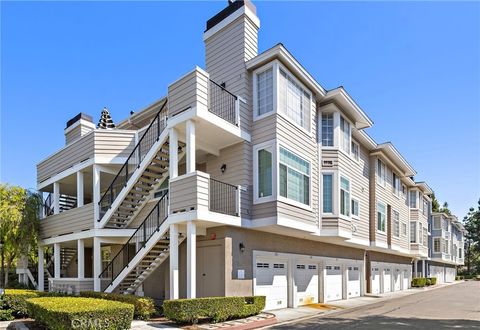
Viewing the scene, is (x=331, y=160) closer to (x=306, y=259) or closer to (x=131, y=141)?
(x=306, y=259)

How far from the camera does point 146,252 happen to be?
539 inches

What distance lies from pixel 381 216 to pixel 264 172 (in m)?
14.0

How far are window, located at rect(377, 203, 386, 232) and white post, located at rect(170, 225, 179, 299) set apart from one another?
15631 millimetres

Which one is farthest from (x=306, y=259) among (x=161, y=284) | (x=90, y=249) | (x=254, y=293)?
(x=90, y=249)

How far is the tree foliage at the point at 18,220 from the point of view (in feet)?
61.5

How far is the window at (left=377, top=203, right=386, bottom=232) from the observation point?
24.5 m

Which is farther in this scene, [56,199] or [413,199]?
[413,199]

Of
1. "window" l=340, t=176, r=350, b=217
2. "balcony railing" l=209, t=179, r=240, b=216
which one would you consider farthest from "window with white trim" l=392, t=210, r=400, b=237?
"balcony railing" l=209, t=179, r=240, b=216

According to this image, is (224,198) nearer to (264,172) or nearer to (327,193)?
(264,172)

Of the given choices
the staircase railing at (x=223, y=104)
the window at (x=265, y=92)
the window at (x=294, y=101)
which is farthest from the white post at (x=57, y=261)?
the window at (x=294, y=101)

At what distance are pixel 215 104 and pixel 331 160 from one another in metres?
6.17

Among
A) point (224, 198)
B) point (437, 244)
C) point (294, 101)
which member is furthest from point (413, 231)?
point (224, 198)

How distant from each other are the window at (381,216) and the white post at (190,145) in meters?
15.8

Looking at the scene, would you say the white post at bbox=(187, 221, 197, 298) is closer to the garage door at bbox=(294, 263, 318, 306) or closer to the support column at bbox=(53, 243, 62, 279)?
the garage door at bbox=(294, 263, 318, 306)
